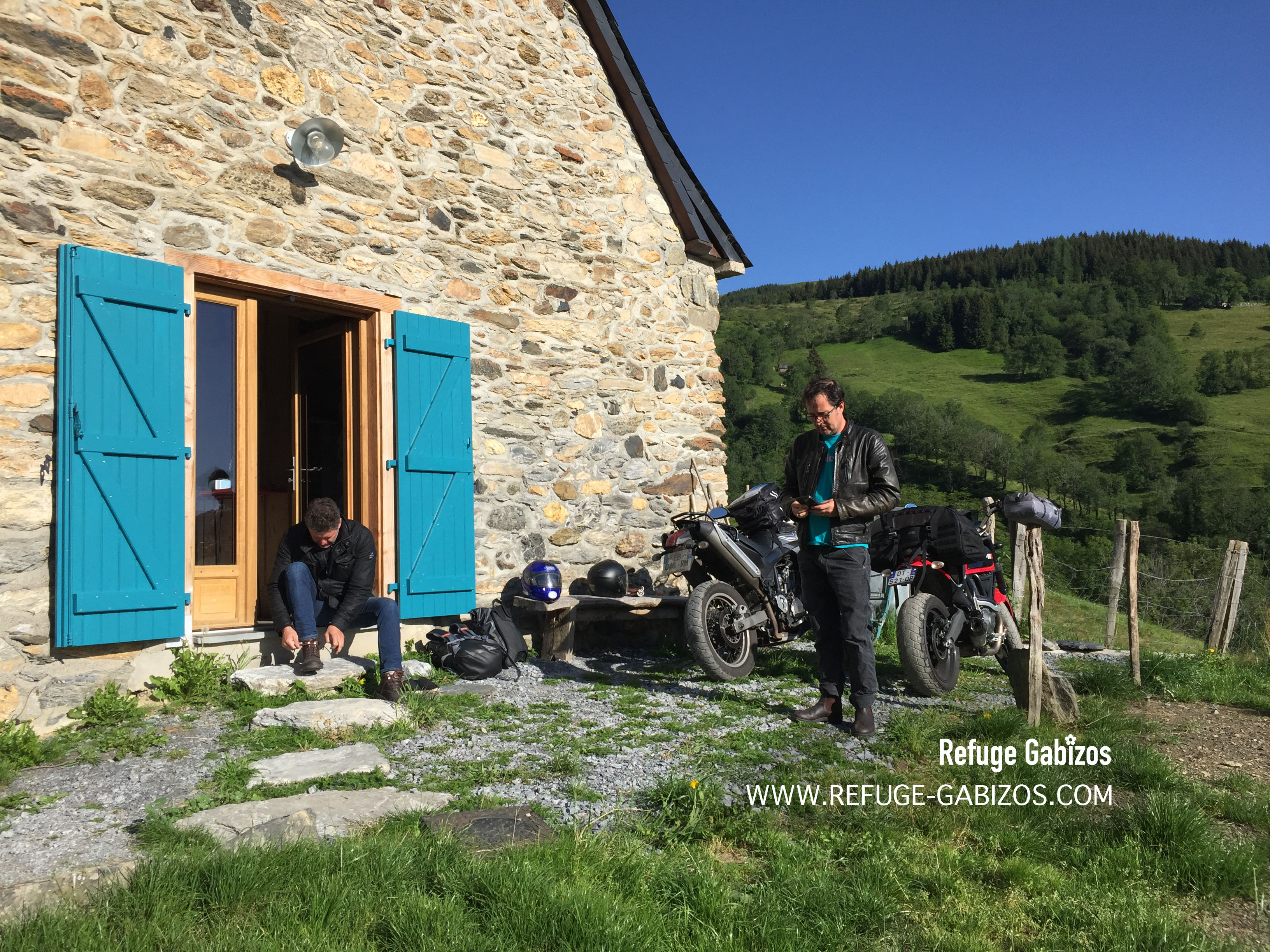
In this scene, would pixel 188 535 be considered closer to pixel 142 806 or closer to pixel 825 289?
pixel 142 806

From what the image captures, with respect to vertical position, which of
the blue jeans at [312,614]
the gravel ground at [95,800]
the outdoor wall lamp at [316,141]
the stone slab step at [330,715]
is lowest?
the gravel ground at [95,800]

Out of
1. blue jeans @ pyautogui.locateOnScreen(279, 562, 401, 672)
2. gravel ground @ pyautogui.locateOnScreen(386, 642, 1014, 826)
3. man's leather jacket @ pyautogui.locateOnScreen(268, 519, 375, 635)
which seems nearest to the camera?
gravel ground @ pyautogui.locateOnScreen(386, 642, 1014, 826)

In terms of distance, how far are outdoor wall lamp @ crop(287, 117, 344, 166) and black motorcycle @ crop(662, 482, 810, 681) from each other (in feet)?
10.8

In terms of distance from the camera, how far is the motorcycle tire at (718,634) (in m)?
5.43

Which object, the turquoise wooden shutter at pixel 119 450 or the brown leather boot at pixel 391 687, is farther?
the brown leather boot at pixel 391 687

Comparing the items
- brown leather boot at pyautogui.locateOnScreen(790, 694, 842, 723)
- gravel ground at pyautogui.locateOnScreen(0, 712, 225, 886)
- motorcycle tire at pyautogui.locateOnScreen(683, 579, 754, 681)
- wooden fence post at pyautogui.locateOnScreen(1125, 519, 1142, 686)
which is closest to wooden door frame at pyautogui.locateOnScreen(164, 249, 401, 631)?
gravel ground at pyautogui.locateOnScreen(0, 712, 225, 886)

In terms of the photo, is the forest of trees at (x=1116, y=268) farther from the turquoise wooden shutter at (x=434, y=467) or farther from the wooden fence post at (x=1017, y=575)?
the turquoise wooden shutter at (x=434, y=467)

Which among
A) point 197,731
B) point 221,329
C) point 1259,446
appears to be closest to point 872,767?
point 197,731

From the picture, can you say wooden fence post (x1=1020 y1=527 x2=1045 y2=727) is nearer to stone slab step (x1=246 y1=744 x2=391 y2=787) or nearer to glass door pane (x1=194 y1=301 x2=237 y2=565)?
stone slab step (x1=246 y1=744 x2=391 y2=787)

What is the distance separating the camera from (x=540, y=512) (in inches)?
272

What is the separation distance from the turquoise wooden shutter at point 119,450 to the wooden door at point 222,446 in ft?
1.82

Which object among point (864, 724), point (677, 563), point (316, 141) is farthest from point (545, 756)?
point (316, 141)

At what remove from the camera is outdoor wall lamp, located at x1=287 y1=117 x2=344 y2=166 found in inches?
219

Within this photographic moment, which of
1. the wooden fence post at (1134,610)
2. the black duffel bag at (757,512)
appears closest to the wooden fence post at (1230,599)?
the wooden fence post at (1134,610)
